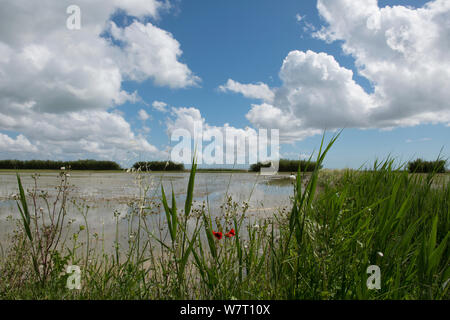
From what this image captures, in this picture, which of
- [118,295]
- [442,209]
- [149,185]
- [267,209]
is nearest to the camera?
[118,295]

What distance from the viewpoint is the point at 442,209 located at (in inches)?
158

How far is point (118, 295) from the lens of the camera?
6.56ft

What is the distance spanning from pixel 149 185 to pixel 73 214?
19.7 ft

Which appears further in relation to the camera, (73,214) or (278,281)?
(73,214)
